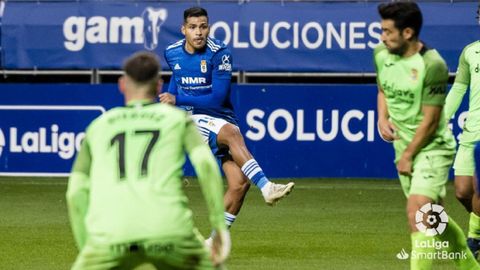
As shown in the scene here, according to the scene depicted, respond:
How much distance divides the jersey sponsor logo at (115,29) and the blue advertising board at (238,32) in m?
0.02

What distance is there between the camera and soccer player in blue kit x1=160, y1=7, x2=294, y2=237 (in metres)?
13.3

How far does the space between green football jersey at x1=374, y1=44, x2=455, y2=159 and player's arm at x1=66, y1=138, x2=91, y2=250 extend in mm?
3331

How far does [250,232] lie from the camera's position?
1512cm

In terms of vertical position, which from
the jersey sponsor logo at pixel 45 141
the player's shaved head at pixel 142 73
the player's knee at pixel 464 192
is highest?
the player's shaved head at pixel 142 73

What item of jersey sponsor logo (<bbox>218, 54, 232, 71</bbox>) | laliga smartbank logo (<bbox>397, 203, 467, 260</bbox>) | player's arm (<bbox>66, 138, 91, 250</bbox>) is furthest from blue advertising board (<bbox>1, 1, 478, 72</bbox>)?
player's arm (<bbox>66, 138, 91, 250</bbox>)

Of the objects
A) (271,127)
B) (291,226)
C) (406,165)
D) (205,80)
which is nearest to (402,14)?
(406,165)

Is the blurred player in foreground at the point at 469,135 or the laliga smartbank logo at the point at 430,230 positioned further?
the blurred player in foreground at the point at 469,135

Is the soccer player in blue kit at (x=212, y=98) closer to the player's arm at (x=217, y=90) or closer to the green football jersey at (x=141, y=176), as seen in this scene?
the player's arm at (x=217, y=90)

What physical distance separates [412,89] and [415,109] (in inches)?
6.7

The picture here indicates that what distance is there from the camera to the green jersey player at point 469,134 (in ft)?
41.8

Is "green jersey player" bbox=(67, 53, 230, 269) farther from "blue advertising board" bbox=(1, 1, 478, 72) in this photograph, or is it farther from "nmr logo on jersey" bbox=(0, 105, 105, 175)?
"blue advertising board" bbox=(1, 1, 478, 72)

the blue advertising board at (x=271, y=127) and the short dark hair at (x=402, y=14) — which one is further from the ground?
the short dark hair at (x=402, y=14)

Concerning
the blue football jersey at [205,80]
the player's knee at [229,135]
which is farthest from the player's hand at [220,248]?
the blue football jersey at [205,80]

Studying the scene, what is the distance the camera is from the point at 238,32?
74.9 ft
